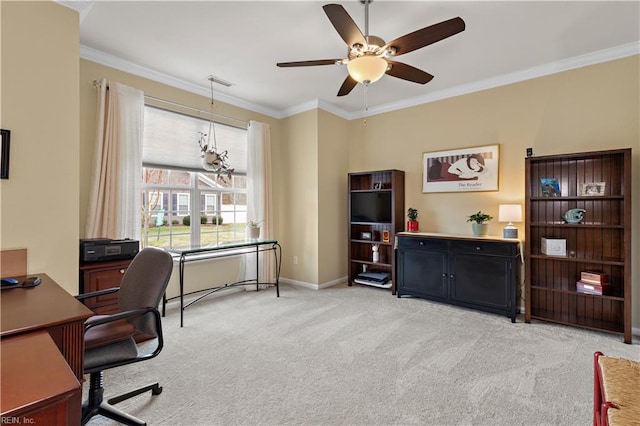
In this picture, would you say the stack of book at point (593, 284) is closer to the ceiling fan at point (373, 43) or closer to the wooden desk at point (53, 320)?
the ceiling fan at point (373, 43)

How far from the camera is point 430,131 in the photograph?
4.41 meters

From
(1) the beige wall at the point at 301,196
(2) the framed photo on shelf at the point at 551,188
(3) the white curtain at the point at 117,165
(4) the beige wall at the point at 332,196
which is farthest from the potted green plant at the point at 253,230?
(2) the framed photo on shelf at the point at 551,188

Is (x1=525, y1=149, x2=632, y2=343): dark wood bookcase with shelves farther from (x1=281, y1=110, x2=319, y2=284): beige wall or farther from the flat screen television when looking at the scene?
(x1=281, y1=110, x2=319, y2=284): beige wall

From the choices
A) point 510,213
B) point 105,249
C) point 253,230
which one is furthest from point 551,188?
point 105,249

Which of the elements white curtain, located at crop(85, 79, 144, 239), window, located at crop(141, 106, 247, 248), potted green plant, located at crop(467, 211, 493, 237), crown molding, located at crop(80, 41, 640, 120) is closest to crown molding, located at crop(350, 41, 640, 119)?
crown molding, located at crop(80, 41, 640, 120)

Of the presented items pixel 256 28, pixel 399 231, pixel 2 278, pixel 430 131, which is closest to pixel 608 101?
pixel 430 131

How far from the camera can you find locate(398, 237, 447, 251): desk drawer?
3838mm

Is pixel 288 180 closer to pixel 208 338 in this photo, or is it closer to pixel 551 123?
pixel 208 338

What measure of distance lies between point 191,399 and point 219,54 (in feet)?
10.2

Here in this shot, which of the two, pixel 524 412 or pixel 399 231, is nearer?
pixel 524 412

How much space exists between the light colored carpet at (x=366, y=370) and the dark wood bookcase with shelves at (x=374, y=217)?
50.4 inches

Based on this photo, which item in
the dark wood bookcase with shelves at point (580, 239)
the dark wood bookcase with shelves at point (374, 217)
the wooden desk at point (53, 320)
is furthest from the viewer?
the dark wood bookcase with shelves at point (374, 217)

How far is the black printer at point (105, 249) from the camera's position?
265 cm

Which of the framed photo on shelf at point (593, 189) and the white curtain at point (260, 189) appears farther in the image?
the white curtain at point (260, 189)
